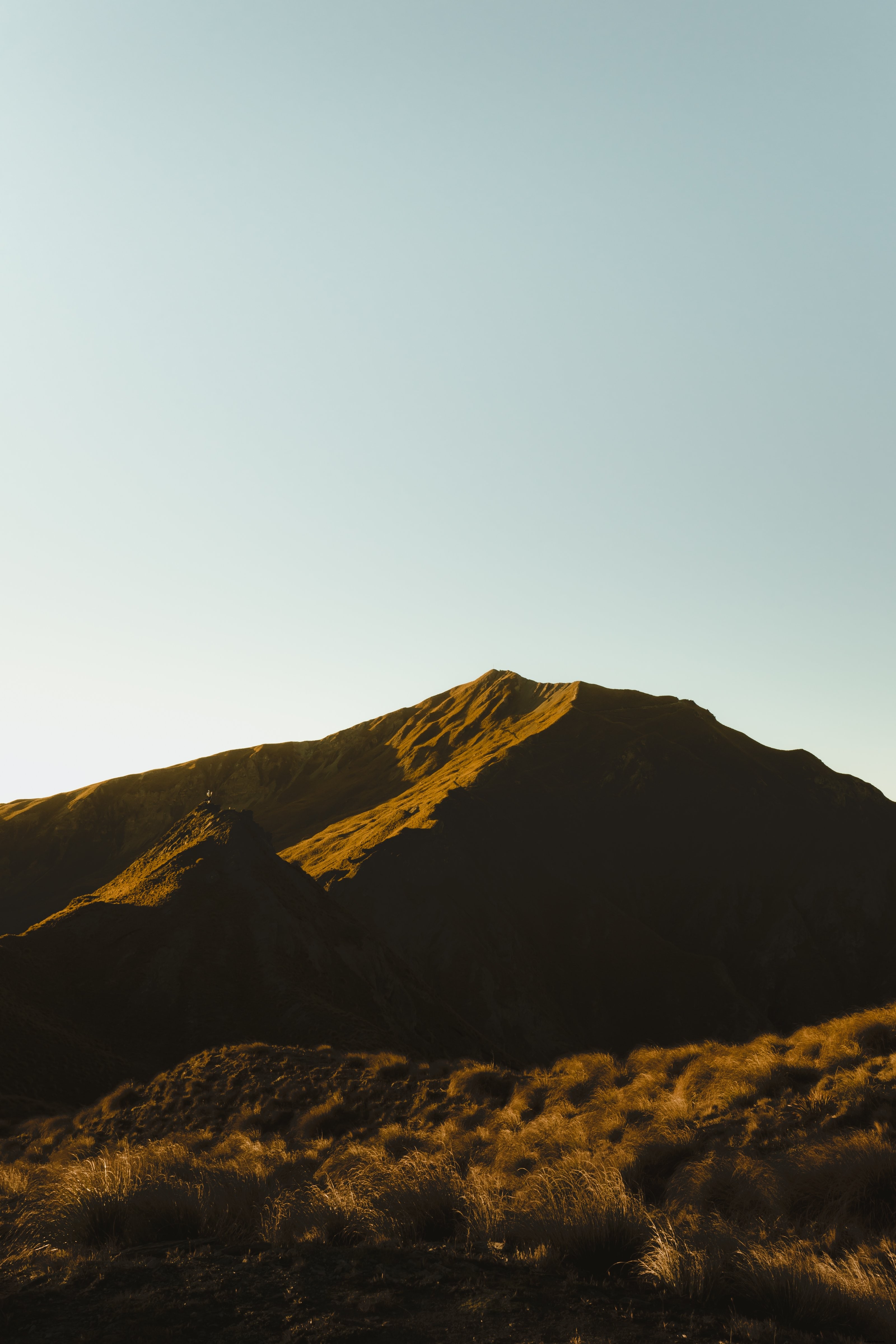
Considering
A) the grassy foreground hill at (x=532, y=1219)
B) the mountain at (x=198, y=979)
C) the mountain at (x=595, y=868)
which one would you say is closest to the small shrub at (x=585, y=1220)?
the grassy foreground hill at (x=532, y=1219)

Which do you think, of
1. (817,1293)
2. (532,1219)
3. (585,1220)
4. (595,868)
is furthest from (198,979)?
(595,868)

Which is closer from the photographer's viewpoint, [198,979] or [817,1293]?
[817,1293]

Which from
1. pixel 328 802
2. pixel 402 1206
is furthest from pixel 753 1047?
pixel 328 802

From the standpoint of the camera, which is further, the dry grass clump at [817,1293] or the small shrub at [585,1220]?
the small shrub at [585,1220]

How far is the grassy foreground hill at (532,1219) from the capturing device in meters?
4.79

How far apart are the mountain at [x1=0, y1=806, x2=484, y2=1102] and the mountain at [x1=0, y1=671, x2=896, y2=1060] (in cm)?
849

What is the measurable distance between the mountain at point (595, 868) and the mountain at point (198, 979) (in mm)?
8491

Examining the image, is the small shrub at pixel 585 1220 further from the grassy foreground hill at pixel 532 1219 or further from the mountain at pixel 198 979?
the mountain at pixel 198 979

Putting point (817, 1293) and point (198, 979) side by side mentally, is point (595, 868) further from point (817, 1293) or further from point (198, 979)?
point (817, 1293)

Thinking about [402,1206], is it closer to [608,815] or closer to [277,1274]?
[277,1274]

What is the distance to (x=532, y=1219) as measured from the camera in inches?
264

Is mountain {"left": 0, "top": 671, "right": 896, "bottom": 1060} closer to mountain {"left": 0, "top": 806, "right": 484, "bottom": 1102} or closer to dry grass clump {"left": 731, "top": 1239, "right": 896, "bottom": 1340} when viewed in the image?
mountain {"left": 0, "top": 806, "right": 484, "bottom": 1102}

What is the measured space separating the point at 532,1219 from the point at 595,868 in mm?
109746

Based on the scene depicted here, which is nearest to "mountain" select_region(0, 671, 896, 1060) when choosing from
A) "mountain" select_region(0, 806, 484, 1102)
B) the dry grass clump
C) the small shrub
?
"mountain" select_region(0, 806, 484, 1102)
